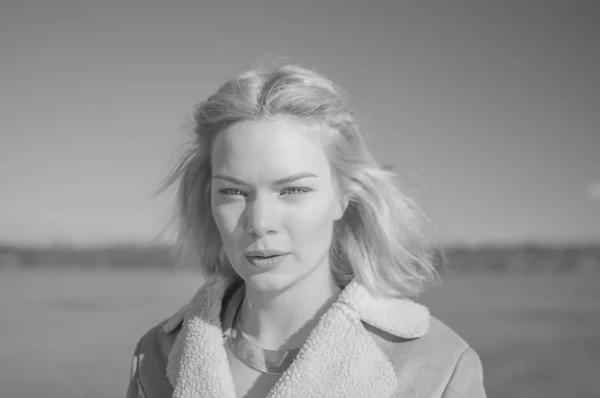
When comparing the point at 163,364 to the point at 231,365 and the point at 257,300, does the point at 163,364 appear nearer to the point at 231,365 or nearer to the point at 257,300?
the point at 231,365

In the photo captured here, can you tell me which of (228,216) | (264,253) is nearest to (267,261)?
(264,253)

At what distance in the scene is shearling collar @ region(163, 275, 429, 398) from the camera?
161cm

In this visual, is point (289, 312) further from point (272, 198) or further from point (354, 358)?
point (272, 198)

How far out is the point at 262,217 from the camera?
1592 millimetres

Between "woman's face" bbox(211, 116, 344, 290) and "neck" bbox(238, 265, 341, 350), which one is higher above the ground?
"woman's face" bbox(211, 116, 344, 290)

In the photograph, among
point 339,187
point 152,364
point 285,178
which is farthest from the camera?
point 152,364

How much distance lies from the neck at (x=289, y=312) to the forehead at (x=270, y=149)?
33 cm

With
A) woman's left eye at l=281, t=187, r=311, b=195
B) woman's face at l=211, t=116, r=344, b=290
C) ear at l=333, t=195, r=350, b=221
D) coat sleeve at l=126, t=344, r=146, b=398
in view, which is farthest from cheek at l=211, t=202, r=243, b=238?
coat sleeve at l=126, t=344, r=146, b=398

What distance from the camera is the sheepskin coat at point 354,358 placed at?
161cm

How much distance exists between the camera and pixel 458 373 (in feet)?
5.43

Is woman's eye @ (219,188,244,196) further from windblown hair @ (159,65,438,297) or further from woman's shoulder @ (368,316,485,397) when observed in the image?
woman's shoulder @ (368,316,485,397)

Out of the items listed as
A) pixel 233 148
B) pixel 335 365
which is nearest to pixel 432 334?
pixel 335 365

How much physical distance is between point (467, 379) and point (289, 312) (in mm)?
505

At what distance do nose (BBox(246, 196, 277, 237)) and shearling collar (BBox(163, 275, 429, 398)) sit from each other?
0.97ft
